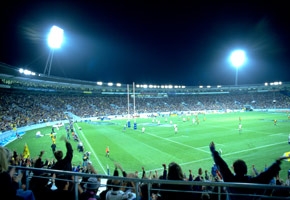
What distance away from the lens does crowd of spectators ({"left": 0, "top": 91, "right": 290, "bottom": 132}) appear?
43.2m

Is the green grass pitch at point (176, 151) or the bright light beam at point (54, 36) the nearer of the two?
the green grass pitch at point (176, 151)

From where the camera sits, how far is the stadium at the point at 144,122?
20.4 metres

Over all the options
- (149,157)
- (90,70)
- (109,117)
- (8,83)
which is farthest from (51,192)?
(90,70)

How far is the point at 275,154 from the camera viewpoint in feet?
65.0

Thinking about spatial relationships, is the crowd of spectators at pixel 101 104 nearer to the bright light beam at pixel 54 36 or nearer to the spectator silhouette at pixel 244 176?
the bright light beam at pixel 54 36

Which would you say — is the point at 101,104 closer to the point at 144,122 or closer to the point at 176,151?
the point at 144,122

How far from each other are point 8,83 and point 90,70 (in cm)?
4462

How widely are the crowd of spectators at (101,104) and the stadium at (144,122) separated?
0.93 ft

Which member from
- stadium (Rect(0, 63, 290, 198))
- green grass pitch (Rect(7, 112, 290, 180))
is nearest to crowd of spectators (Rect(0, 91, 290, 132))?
stadium (Rect(0, 63, 290, 198))

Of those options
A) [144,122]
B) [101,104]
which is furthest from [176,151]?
[101,104]

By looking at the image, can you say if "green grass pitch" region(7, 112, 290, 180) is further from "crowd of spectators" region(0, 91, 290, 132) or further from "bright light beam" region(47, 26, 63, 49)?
"bright light beam" region(47, 26, 63, 49)

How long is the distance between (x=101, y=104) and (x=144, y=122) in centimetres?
2645

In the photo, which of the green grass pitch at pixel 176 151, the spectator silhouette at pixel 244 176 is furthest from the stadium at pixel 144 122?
the spectator silhouette at pixel 244 176

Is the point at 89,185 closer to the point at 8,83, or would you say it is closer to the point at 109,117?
the point at 8,83
